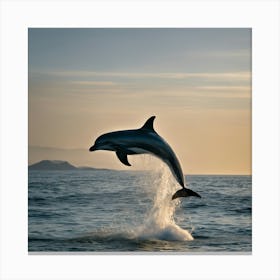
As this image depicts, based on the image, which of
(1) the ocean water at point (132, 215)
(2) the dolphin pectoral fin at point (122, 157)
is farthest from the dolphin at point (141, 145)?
(1) the ocean water at point (132, 215)

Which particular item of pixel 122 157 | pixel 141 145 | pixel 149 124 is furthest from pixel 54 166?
pixel 149 124

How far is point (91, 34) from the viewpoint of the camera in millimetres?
11594

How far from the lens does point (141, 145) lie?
1150 cm

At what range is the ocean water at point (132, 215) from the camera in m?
11.3

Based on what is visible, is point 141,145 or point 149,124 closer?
point 149,124

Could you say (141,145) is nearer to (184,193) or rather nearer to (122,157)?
(122,157)

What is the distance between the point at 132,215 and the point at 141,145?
4.07 feet

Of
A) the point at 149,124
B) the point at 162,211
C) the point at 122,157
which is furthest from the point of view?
the point at 162,211

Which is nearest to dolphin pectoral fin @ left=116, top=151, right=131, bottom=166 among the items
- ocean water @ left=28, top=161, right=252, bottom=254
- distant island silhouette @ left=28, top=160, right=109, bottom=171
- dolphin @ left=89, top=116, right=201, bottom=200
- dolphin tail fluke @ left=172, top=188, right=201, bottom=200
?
dolphin @ left=89, top=116, right=201, bottom=200

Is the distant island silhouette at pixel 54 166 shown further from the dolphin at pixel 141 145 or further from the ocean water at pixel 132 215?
the dolphin at pixel 141 145

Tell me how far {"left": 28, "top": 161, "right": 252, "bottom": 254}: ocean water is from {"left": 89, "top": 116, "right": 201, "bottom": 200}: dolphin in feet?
0.71

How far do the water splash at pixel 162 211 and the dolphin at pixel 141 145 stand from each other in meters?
0.22

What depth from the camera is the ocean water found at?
11.3 metres
